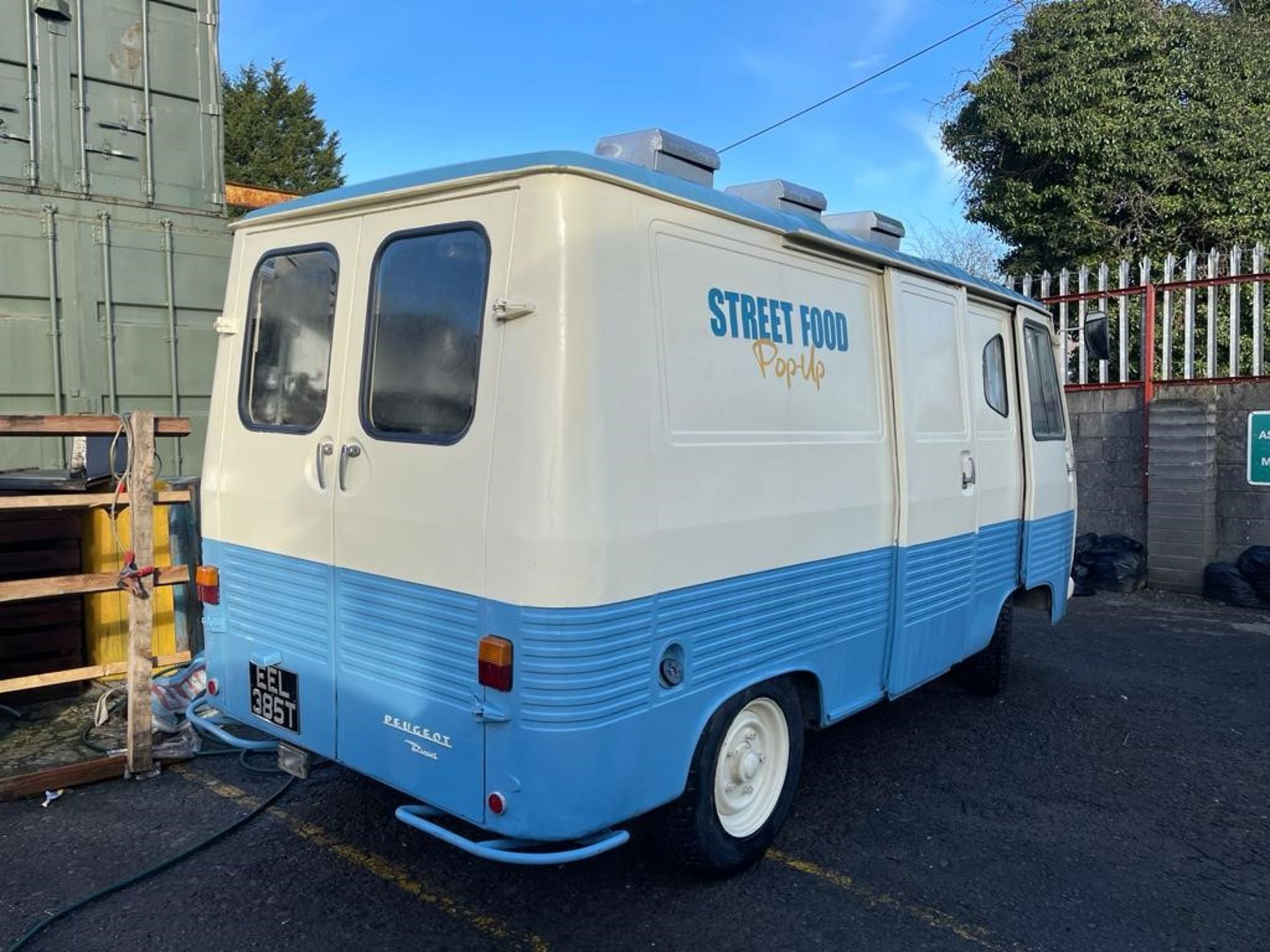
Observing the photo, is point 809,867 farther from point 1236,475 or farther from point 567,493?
point 1236,475

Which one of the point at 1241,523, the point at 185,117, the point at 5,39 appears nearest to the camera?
the point at 5,39

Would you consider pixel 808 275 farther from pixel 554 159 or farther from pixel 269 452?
pixel 269 452

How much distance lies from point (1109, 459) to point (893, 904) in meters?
7.46

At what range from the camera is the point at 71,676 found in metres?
4.46

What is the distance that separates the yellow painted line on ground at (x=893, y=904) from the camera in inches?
126

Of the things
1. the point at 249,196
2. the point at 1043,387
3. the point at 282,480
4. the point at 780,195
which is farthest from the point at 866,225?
the point at 249,196

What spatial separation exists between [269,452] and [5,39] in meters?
5.49

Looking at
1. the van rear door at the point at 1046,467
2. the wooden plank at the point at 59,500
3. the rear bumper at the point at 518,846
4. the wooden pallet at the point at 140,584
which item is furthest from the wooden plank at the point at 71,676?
the van rear door at the point at 1046,467

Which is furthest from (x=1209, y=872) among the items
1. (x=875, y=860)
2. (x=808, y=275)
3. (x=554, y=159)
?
(x=554, y=159)

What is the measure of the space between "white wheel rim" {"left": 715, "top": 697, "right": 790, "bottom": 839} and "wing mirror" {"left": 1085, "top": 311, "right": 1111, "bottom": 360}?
414 centimetres

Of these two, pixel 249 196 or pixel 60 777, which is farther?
pixel 249 196

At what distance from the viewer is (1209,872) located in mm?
3717

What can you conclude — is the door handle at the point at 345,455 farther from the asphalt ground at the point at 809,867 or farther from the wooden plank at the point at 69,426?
the wooden plank at the point at 69,426

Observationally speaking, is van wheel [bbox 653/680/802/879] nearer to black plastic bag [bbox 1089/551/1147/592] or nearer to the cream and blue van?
the cream and blue van
